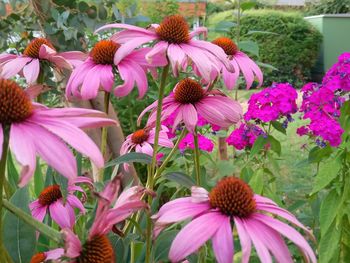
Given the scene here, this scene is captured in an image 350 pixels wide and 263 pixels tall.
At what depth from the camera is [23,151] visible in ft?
1.64

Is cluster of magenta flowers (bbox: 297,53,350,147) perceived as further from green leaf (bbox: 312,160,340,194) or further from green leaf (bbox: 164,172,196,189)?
green leaf (bbox: 164,172,196,189)

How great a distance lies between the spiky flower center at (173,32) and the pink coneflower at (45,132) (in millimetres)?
320

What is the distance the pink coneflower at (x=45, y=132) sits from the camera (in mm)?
501

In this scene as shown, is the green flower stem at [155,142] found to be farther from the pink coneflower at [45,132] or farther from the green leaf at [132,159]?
the pink coneflower at [45,132]

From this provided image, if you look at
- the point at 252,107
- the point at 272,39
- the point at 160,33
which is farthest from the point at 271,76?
the point at 160,33

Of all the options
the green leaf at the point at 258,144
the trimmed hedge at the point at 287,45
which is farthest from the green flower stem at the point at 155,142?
the trimmed hedge at the point at 287,45

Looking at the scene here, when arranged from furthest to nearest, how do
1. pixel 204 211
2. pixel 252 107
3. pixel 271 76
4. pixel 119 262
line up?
1. pixel 271 76
2. pixel 252 107
3. pixel 119 262
4. pixel 204 211

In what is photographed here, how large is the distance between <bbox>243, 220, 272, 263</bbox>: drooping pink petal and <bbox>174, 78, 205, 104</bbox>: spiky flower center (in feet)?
1.11

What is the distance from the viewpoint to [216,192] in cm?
70

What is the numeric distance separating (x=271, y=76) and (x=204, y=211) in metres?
8.94

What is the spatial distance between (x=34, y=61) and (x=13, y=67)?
0.22 ft

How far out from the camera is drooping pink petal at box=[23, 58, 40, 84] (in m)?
0.99

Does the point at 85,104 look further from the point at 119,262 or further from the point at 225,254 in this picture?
the point at 225,254

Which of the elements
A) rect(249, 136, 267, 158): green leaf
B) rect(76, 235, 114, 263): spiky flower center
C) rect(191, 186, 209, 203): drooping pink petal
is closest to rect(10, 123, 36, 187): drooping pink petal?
rect(76, 235, 114, 263): spiky flower center
